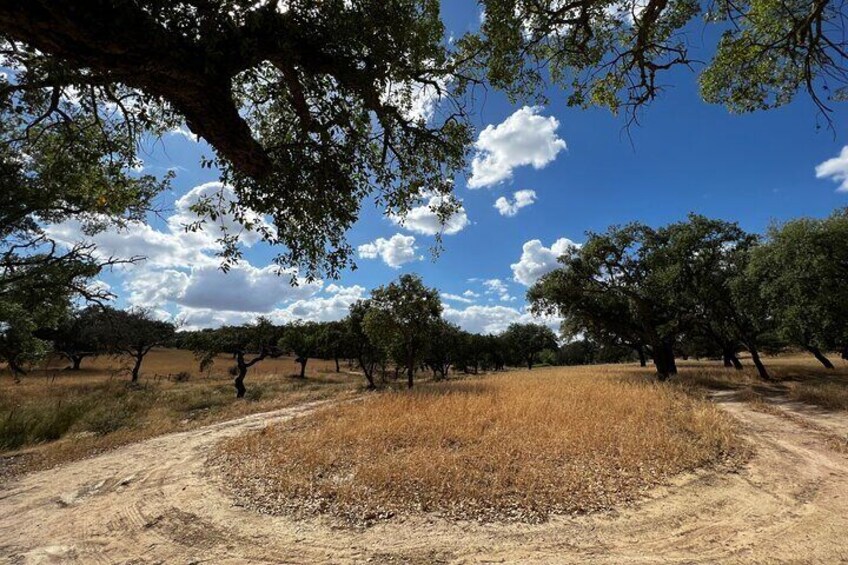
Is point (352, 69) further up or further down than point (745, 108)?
further down

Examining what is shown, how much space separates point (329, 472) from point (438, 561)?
4243 millimetres

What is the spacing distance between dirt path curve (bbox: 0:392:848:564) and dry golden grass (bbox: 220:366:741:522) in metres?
0.49

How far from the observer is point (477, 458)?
8.84 m

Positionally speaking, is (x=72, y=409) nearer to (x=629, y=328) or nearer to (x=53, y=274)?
(x=53, y=274)

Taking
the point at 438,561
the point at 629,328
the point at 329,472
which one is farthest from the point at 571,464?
the point at 629,328

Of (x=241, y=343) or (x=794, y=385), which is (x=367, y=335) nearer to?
(x=241, y=343)

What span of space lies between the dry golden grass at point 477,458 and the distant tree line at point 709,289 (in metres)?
8.37

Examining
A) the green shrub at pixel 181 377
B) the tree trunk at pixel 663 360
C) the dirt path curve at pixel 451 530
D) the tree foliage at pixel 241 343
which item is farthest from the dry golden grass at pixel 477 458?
the green shrub at pixel 181 377

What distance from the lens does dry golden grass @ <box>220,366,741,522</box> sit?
270 inches

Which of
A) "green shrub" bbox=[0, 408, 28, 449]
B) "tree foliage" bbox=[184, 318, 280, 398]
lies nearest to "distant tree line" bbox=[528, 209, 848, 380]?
"tree foliage" bbox=[184, 318, 280, 398]

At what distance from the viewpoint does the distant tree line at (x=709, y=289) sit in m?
16.9

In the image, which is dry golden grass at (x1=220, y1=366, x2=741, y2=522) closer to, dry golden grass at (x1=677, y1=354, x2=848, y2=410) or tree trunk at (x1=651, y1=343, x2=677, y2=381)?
dry golden grass at (x1=677, y1=354, x2=848, y2=410)

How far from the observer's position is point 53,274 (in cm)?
1527

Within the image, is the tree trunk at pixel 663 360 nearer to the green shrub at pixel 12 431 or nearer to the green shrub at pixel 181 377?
the green shrub at pixel 12 431
